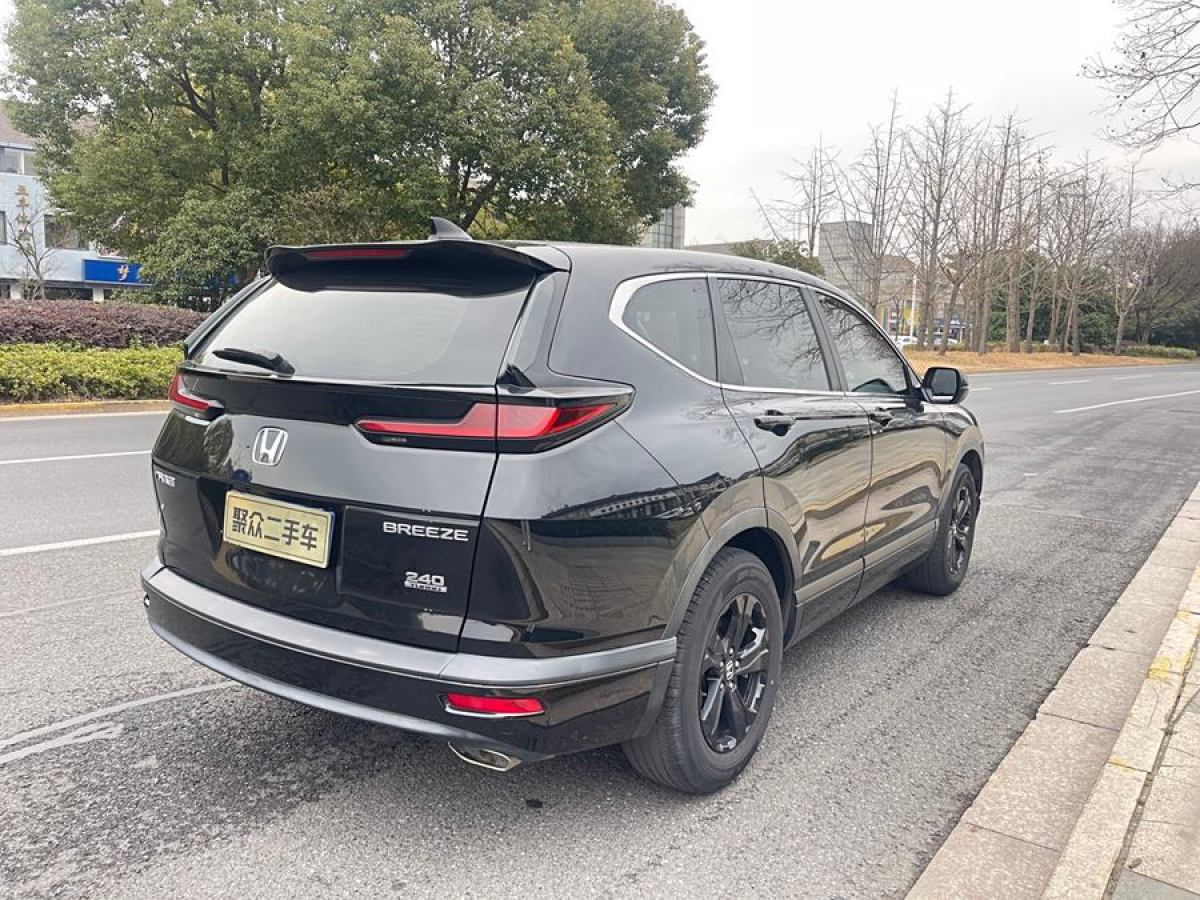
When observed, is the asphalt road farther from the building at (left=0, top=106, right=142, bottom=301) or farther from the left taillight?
the building at (left=0, top=106, right=142, bottom=301)

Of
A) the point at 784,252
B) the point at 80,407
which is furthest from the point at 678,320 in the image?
the point at 784,252

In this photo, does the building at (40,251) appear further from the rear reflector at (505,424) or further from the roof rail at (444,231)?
the rear reflector at (505,424)

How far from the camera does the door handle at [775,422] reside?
307 cm

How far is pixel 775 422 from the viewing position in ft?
10.3

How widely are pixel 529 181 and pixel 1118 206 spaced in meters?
37.8

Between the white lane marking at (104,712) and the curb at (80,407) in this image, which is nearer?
the white lane marking at (104,712)

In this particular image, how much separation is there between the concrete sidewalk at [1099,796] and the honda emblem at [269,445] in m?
2.15

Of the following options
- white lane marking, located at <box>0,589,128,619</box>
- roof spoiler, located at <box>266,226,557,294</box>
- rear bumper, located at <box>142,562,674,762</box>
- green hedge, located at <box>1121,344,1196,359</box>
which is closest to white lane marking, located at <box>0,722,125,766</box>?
rear bumper, located at <box>142,562,674,762</box>

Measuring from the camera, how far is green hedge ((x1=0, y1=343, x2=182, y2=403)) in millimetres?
12414

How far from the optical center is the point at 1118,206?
46656 mm

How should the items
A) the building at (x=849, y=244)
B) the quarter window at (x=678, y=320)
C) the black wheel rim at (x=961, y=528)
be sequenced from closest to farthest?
the quarter window at (x=678, y=320)
the black wheel rim at (x=961, y=528)
the building at (x=849, y=244)

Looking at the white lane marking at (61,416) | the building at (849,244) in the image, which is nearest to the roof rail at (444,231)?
the white lane marking at (61,416)

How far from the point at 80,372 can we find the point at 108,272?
40.3m

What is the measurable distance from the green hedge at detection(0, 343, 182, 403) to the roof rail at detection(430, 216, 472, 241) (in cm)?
1119
